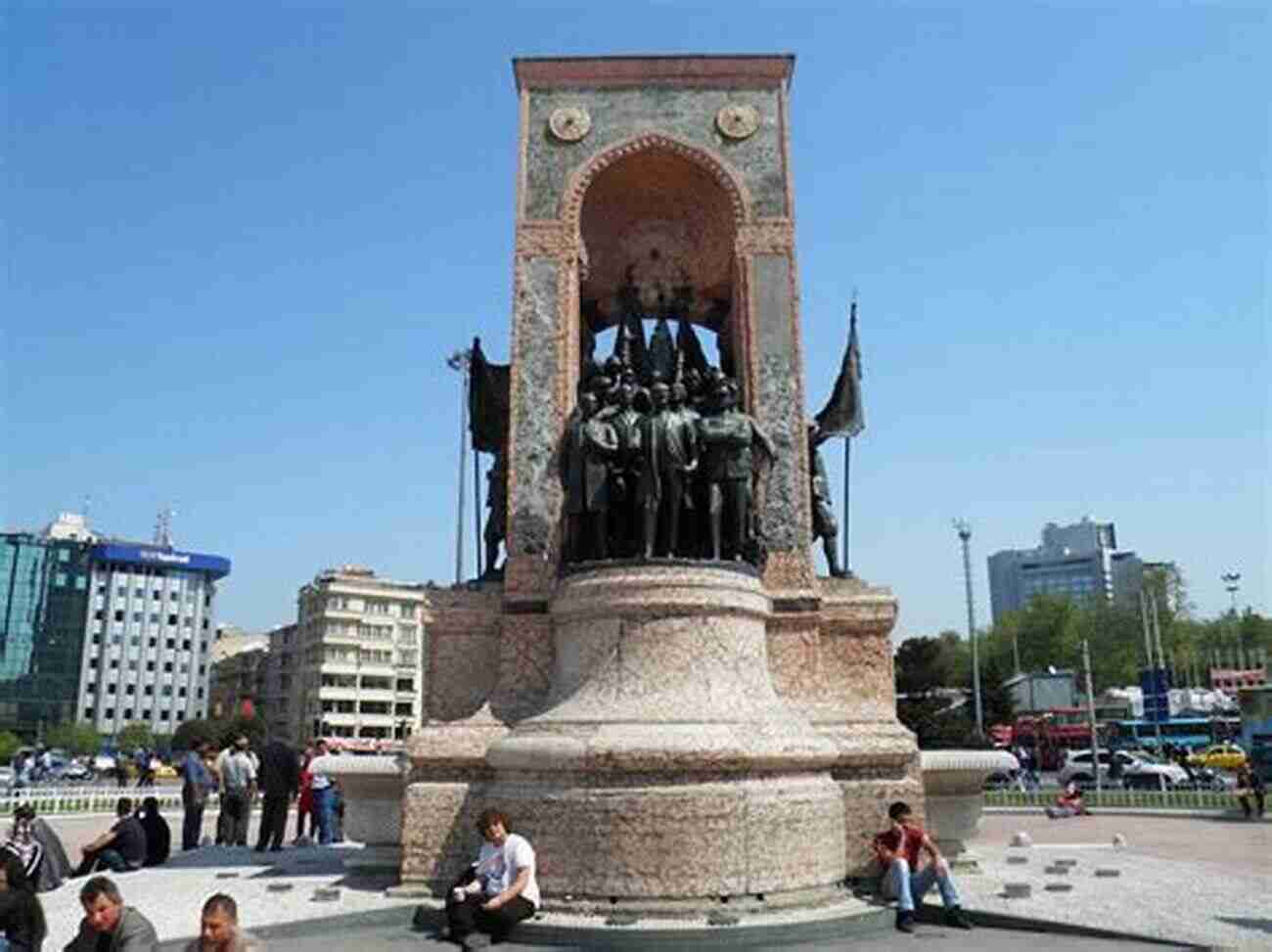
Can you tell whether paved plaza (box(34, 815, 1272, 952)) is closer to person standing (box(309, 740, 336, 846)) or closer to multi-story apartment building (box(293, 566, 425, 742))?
person standing (box(309, 740, 336, 846))

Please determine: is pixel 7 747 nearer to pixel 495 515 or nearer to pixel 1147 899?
pixel 495 515

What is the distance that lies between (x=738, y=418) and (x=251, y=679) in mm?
101488

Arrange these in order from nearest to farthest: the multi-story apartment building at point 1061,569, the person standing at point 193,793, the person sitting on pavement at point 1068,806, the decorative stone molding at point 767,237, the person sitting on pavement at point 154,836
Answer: the person sitting on pavement at point 154,836
the decorative stone molding at point 767,237
the person standing at point 193,793
the person sitting on pavement at point 1068,806
the multi-story apartment building at point 1061,569

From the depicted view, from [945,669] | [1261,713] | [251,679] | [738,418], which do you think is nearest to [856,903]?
[738,418]

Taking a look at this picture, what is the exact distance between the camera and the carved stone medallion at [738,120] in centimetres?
1302

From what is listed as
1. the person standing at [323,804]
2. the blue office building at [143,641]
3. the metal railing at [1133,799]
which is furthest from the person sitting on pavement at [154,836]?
the blue office building at [143,641]

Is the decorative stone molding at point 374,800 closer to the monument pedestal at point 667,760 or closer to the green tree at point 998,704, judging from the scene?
the monument pedestal at point 667,760

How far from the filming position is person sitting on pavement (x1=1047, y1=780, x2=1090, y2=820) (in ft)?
70.2

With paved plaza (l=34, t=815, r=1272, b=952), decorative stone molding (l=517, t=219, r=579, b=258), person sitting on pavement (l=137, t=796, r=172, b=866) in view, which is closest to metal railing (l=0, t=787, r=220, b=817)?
person sitting on pavement (l=137, t=796, r=172, b=866)

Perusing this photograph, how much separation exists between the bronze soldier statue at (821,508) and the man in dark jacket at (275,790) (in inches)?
301

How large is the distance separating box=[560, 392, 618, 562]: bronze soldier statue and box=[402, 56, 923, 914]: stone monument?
0.11 ft

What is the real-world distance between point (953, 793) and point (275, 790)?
8.57m

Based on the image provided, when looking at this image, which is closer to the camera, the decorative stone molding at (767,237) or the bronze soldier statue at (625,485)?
the bronze soldier statue at (625,485)

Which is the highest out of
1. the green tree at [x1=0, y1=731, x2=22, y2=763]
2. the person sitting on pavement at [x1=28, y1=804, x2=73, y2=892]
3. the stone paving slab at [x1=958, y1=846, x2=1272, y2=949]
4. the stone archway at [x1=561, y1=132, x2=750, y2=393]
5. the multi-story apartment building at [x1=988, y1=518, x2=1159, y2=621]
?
the multi-story apartment building at [x1=988, y1=518, x2=1159, y2=621]
